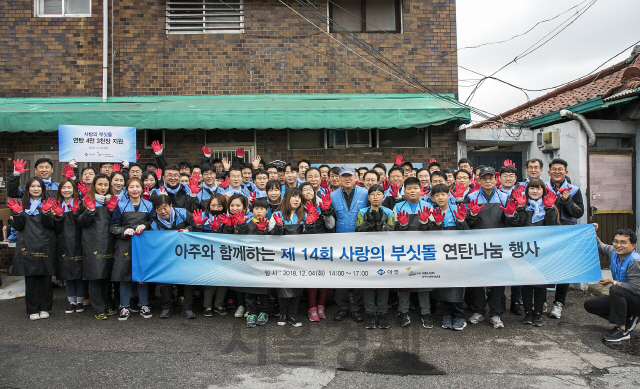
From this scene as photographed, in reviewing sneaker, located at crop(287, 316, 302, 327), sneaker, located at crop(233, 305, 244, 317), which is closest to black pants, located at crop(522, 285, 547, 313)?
sneaker, located at crop(287, 316, 302, 327)

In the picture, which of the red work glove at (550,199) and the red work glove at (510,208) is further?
the red work glove at (550,199)

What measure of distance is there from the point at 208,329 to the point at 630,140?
8.01 m

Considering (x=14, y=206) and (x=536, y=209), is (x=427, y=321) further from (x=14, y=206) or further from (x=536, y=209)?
(x=14, y=206)

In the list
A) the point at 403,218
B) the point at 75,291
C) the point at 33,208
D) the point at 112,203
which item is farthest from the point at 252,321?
the point at 33,208

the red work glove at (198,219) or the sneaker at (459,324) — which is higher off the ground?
the red work glove at (198,219)

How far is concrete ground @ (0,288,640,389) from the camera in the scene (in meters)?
3.98

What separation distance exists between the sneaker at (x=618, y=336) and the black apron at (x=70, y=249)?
247 inches

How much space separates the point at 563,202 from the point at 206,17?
770cm

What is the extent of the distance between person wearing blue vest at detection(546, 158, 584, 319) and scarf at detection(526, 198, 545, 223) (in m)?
0.52

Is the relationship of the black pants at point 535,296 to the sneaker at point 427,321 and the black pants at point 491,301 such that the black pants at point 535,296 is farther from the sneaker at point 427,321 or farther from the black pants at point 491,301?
the sneaker at point 427,321

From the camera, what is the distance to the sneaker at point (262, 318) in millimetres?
5449

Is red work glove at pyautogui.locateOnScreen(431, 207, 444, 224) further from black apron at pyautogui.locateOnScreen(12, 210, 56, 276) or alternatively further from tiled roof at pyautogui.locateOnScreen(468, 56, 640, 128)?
black apron at pyautogui.locateOnScreen(12, 210, 56, 276)

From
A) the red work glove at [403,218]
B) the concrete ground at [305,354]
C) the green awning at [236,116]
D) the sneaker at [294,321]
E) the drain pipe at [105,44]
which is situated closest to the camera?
the concrete ground at [305,354]

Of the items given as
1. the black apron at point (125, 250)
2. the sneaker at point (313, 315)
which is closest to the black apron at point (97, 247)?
the black apron at point (125, 250)
